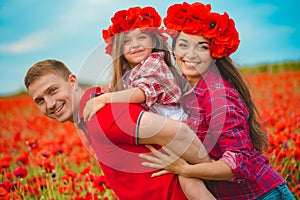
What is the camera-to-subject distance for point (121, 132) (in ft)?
5.88

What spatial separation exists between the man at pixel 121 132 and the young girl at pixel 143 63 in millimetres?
173

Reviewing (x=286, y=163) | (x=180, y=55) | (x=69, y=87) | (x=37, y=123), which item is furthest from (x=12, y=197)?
(x=37, y=123)

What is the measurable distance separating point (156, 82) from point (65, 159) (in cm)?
197

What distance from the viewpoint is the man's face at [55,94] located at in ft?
7.22

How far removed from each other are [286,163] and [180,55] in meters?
1.36

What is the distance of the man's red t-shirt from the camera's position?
1.80 m

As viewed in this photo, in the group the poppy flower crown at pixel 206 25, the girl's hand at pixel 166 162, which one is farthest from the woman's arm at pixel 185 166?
the poppy flower crown at pixel 206 25

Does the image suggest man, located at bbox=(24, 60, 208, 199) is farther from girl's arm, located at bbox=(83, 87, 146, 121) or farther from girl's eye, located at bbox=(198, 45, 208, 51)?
girl's eye, located at bbox=(198, 45, 208, 51)

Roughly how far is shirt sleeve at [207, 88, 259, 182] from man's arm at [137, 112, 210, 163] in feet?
0.36

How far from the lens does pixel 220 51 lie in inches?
85.1

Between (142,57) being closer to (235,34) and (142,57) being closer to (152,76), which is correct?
(152,76)

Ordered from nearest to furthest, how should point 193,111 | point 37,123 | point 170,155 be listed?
point 170,155 < point 193,111 < point 37,123

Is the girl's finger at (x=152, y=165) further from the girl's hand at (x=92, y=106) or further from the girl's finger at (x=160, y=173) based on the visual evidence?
the girl's hand at (x=92, y=106)

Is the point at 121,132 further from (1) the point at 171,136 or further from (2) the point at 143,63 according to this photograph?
(2) the point at 143,63
